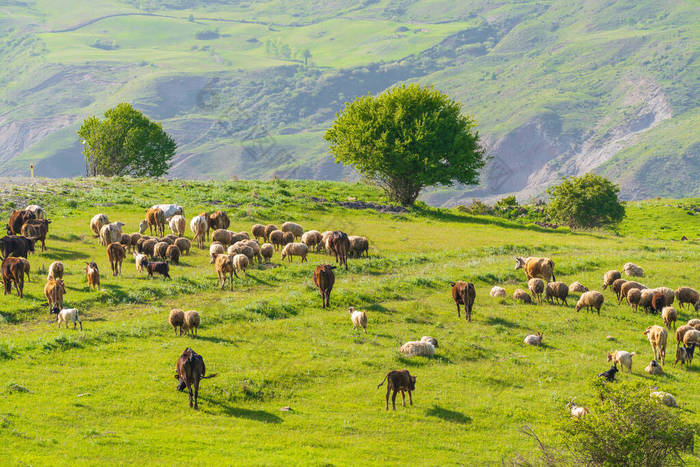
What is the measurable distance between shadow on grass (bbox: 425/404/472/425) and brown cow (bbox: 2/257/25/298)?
18242 mm

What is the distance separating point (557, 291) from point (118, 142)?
6553cm

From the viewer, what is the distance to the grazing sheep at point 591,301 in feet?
97.2

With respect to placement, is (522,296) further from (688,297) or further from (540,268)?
(688,297)

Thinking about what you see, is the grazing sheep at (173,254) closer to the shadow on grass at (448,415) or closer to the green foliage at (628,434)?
the shadow on grass at (448,415)

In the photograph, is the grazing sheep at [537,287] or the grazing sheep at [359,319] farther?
the grazing sheep at [537,287]

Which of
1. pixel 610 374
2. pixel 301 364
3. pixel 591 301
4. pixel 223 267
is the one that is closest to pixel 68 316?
pixel 223 267

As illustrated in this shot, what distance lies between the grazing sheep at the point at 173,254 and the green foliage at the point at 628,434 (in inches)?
962

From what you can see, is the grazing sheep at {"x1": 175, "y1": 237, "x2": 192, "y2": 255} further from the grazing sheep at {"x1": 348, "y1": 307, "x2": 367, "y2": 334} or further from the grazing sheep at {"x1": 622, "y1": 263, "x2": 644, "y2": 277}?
the grazing sheep at {"x1": 622, "y1": 263, "x2": 644, "y2": 277}

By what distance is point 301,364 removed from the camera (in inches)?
821

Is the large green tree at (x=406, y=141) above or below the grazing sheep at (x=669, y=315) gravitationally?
above

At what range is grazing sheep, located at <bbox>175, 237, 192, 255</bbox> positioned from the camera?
3681 centimetres

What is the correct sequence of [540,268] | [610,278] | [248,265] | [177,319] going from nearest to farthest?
[177,319] < [610,278] < [540,268] < [248,265]

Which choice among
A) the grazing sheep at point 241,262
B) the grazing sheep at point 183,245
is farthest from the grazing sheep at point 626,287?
the grazing sheep at point 183,245

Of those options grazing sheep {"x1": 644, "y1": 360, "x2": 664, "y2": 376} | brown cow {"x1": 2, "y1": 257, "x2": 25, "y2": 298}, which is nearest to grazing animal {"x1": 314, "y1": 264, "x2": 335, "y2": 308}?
brown cow {"x1": 2, "y1": 257, "x2": 25, "y2": 298}
